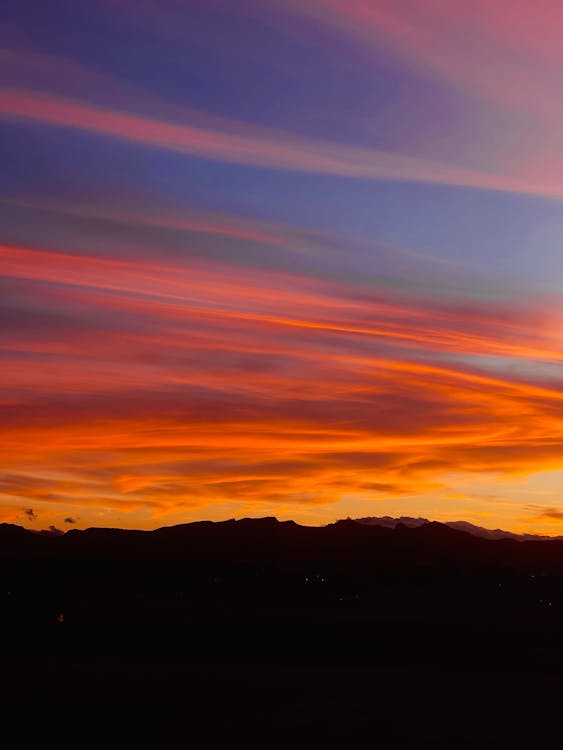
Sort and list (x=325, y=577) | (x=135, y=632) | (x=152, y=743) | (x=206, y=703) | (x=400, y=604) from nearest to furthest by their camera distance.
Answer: (x=152, y=743)
(x=206, y=703)
(x=135, y=632)
(x=400, y=604)
(x=325, y=577)

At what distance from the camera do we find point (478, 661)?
160 ft

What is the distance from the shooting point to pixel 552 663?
4841 centimetres

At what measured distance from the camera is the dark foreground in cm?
2914

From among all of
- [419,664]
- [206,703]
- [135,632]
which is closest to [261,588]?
[135,632]

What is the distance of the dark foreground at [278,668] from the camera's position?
29.1m

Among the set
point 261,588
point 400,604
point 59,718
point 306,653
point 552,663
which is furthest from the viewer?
point 261,588

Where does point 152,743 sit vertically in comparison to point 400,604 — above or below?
below

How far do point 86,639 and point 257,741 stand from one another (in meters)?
29.0

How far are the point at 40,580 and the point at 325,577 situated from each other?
38038 millimetres

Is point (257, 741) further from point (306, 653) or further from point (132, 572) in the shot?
point (132, 572)

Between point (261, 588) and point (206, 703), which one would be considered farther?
point (261, 588)

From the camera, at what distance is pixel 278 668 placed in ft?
147

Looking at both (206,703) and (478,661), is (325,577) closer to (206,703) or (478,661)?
(478,661)

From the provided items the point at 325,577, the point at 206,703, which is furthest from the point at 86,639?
the point at 325,577
